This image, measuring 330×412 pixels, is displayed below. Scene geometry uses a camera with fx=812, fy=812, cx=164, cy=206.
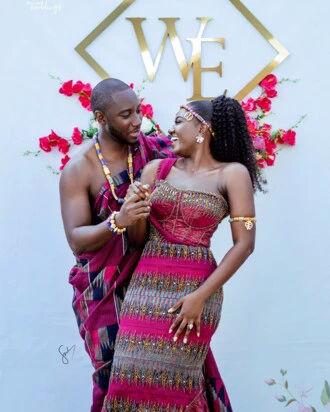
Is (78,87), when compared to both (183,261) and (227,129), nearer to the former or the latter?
(227,129)

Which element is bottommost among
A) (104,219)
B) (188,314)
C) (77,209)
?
(188,314)

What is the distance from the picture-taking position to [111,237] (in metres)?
3.38

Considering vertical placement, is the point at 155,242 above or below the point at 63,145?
below

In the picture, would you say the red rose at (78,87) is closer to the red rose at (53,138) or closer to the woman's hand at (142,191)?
the red rose at (53,138)

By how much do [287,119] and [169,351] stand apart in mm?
1799

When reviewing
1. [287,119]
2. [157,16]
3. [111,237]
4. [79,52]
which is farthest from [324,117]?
[111,237]

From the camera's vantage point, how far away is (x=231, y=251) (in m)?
3.16

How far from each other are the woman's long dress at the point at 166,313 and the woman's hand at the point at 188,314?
31mm

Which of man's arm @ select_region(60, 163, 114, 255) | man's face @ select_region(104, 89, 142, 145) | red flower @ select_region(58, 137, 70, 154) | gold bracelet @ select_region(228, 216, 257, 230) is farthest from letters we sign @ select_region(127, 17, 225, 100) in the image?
gold bracelet @ select_region(228, 216, 257, 230)

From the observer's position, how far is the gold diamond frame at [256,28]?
4.40 meters

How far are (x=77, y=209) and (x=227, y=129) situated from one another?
0.72 meters

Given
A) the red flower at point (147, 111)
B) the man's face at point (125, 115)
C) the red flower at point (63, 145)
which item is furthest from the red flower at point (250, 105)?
the man's face at point (125, 115)

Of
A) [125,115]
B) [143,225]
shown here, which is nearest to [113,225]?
[143,225]

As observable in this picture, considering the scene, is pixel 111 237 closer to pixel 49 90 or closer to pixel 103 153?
pixel 103 153
